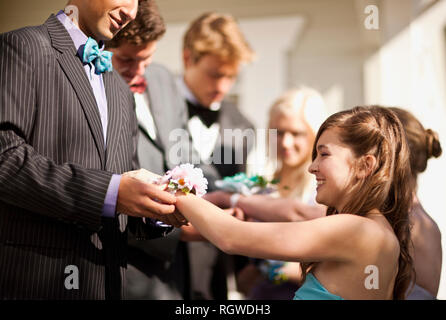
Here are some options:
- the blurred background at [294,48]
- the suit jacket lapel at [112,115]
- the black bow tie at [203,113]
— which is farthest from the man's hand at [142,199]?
the blurred background at [294,48]

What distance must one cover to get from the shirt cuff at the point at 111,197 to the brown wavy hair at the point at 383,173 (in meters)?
0.67

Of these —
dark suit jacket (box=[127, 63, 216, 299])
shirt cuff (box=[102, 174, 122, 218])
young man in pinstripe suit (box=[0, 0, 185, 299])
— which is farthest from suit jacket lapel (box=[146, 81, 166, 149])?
shirt cuff (box=[102, 174, 122, 218])

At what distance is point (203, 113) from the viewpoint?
9.81 feet

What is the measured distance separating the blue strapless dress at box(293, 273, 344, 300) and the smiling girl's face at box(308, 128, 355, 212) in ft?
0.80

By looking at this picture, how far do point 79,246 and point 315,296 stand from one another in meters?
0.70

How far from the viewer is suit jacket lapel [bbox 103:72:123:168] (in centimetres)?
147

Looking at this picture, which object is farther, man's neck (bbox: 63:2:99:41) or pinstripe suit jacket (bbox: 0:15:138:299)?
man's neck (bbox: 63:2:99:41)

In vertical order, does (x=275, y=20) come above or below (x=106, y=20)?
above

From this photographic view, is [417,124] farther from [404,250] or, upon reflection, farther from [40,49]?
[40,49]

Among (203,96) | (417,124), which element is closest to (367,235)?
(417,124)

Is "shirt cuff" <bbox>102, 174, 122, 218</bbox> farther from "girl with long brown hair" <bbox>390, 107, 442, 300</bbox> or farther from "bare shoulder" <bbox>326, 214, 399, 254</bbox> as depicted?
"girl with long brown hair" <bbox>390, 107, 442, 300</bbox>

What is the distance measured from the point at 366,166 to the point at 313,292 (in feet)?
1.40

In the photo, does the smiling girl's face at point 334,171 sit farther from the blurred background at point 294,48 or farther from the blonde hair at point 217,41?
the blurred background at point 294,48
